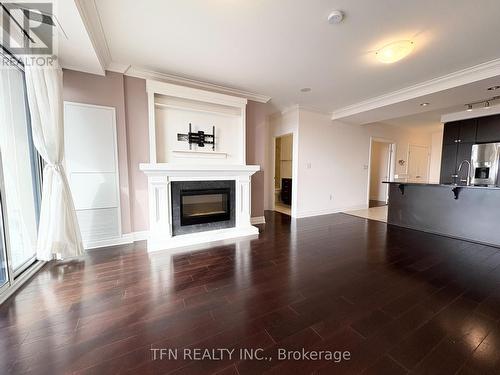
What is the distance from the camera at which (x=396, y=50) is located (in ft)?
7.90

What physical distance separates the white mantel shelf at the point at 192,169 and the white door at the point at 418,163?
6618 millimetres

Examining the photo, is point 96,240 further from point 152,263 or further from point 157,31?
point 157,31

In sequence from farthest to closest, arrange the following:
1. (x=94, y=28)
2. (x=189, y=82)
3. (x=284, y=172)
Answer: (x=284, y=172) < (x=189, y=82) < (x=94, y=28)

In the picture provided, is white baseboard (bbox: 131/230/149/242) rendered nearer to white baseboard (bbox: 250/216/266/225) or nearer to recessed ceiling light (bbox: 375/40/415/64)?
white baseboard (bbox: 250/216/266/225)

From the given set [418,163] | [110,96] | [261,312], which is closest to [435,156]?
[418,163]

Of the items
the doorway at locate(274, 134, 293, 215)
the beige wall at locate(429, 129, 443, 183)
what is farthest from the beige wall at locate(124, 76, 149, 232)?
the beige wall at locate(429, 129, 443, 183)

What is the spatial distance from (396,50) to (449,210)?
9.53 ft

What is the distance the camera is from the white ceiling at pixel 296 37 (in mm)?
1918

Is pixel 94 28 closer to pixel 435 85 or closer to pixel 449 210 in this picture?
pixel 435 85

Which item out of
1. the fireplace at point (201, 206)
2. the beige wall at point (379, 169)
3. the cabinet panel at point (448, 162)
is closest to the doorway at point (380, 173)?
the beige wall at point (379, 169)

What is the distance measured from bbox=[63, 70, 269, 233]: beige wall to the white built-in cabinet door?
0.09 m

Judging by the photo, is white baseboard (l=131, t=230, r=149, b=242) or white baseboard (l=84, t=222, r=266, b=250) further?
white baseboard (l=131, t=230, r=149, b=242)

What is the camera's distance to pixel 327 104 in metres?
4.62

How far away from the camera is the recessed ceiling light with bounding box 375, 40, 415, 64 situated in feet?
7.73
